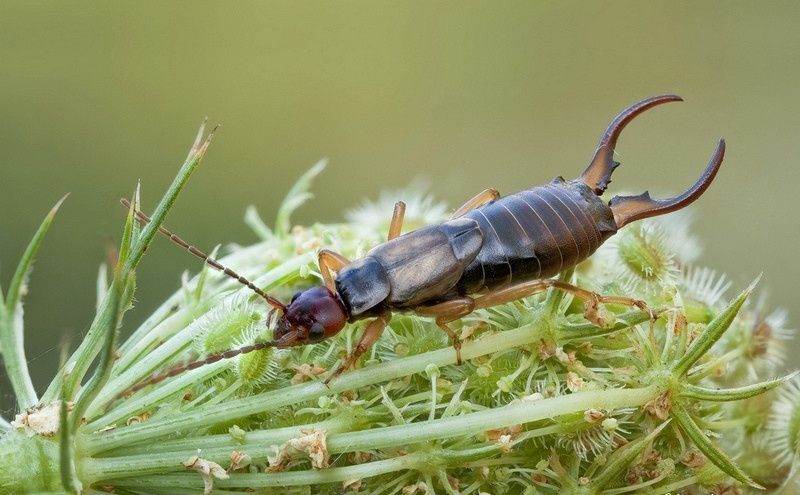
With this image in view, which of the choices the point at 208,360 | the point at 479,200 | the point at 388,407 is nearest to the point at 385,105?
the point at 479,200

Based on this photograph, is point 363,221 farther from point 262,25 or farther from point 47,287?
point 262,25

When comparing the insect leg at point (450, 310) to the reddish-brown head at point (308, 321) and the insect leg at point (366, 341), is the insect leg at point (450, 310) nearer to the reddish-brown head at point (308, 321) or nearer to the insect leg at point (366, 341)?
the insect leg at point (366, 341)

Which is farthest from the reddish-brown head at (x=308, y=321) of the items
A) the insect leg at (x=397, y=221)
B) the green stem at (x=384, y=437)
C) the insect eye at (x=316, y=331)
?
the insect leg at (x=397, y=221)

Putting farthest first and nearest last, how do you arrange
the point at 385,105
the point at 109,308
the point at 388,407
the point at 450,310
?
the point at 385,105
the point at 450,310
the point at 388,407
the point at 109,308

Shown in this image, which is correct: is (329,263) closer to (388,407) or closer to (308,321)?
(308,321)

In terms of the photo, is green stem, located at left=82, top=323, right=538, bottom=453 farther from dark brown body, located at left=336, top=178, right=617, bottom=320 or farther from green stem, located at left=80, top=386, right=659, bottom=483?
dark brown body, located at left=336, top=178, right=617, bottom=320
